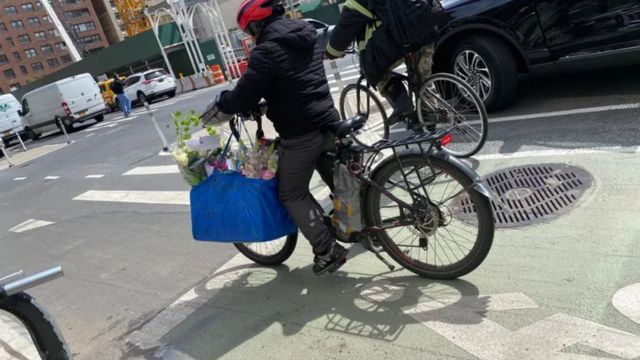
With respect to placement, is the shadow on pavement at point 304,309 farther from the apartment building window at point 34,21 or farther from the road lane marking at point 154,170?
the apartment building window at point 34,21

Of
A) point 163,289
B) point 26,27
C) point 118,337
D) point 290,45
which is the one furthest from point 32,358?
point 26,27

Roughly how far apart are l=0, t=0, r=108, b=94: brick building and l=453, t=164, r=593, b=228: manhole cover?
110170mm

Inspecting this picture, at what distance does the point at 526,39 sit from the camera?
5.38m

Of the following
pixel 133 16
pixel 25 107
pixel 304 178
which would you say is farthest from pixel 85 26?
pixel 304 178

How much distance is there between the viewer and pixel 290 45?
3145 millimetres

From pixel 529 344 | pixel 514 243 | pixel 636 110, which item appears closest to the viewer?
pixel 529 344

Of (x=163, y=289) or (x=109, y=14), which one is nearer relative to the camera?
(x=163, y=289)

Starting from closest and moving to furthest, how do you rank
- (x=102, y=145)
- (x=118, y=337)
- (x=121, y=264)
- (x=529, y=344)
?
(x=529, y=344)
(x=118, y=337)
(x=121, y=264)
(x=102, y=145)

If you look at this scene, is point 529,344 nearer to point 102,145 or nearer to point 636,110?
point 636,110

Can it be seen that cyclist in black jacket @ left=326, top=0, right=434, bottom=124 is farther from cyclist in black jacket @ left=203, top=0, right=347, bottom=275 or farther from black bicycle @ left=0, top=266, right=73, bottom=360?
black bicycle @ left=0, top=266, right=73, bottom=360

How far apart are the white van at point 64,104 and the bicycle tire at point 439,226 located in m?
20.9

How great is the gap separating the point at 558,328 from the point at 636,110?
318 cm

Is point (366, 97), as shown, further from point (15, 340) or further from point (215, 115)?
point (15, 340)

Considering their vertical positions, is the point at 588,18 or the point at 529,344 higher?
the point at 588,18
